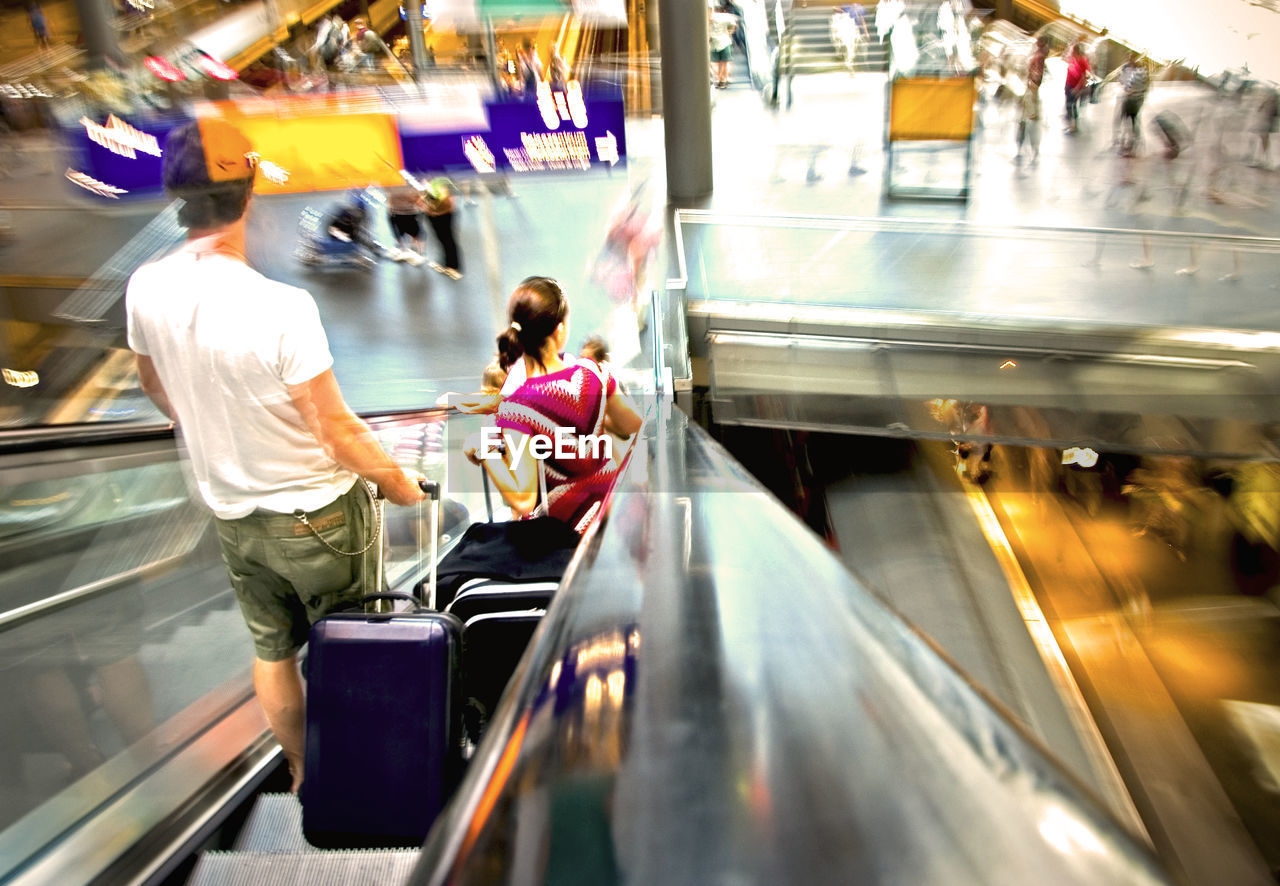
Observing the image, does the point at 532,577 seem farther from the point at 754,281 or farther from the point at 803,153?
the point at 803,153

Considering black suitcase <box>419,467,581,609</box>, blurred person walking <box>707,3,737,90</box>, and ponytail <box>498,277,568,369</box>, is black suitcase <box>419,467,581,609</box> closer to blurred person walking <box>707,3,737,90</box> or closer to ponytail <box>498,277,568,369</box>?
ponytail <box>498,277,568,369</box>

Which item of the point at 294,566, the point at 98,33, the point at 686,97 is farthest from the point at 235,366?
the point at 686,97

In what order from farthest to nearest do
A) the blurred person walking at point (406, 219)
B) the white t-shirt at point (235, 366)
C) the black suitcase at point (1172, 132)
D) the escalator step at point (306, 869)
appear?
the black suitcase at point (1172, 132), the blurred person walking at point (406, 219), the white t-shirt at point (235, 366), the escalator step at point (306, 869)

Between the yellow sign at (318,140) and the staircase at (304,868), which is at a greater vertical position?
the yellow sign at (318,140)

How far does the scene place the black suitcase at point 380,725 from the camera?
6.16 feet

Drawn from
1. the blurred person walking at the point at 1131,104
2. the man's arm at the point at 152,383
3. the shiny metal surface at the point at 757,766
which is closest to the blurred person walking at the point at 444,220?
the man's arm at the point at 152,383

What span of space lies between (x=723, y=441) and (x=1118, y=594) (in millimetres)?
4166

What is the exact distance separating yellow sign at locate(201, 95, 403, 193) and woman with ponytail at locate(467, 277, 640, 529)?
0.61 m

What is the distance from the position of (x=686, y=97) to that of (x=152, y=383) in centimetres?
361

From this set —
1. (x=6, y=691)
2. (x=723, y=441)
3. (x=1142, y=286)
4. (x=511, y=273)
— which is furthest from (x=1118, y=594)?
(x=6, y=691)

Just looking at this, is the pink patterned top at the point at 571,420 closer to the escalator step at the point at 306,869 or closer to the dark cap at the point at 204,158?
the dark cap at the point at 204,158

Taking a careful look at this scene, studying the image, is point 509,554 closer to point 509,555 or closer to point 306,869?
point 509,555

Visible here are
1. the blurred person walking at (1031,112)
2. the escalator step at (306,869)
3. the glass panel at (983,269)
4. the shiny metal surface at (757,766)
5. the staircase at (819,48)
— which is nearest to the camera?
the shiny metal surface at (757,766)

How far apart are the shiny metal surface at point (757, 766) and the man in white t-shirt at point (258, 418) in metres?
1.48
